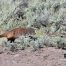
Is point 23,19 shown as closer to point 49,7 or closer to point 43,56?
point 49,7

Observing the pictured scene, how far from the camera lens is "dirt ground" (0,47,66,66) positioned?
586cm

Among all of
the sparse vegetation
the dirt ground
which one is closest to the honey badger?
the sparse vegetation

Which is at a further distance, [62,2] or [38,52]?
[62,2]

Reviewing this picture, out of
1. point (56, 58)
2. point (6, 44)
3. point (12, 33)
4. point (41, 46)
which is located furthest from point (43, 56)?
point (12, 33)

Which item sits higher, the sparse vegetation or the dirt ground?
the sparse vegetation

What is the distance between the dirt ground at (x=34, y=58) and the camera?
586cm

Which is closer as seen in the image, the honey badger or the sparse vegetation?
the honey badger

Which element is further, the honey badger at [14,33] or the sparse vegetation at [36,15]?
the sparse vegetation at [36,15]

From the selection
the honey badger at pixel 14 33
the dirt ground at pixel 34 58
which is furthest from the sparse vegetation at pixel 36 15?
the dirt ground at pixel 34 58

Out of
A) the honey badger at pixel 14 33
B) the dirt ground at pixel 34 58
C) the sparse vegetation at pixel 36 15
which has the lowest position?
the dirt ground at pixel 34 58

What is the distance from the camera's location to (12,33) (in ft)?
30.0

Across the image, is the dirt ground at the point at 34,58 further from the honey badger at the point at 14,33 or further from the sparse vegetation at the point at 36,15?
the sparse vegetation at the point at 36,15

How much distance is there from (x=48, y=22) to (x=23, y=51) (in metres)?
4.09

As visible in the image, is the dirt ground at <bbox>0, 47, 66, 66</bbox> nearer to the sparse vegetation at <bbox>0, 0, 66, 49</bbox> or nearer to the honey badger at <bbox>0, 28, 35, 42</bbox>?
the honey badger at <bbox>0, 28, 35, 42</bbox>
